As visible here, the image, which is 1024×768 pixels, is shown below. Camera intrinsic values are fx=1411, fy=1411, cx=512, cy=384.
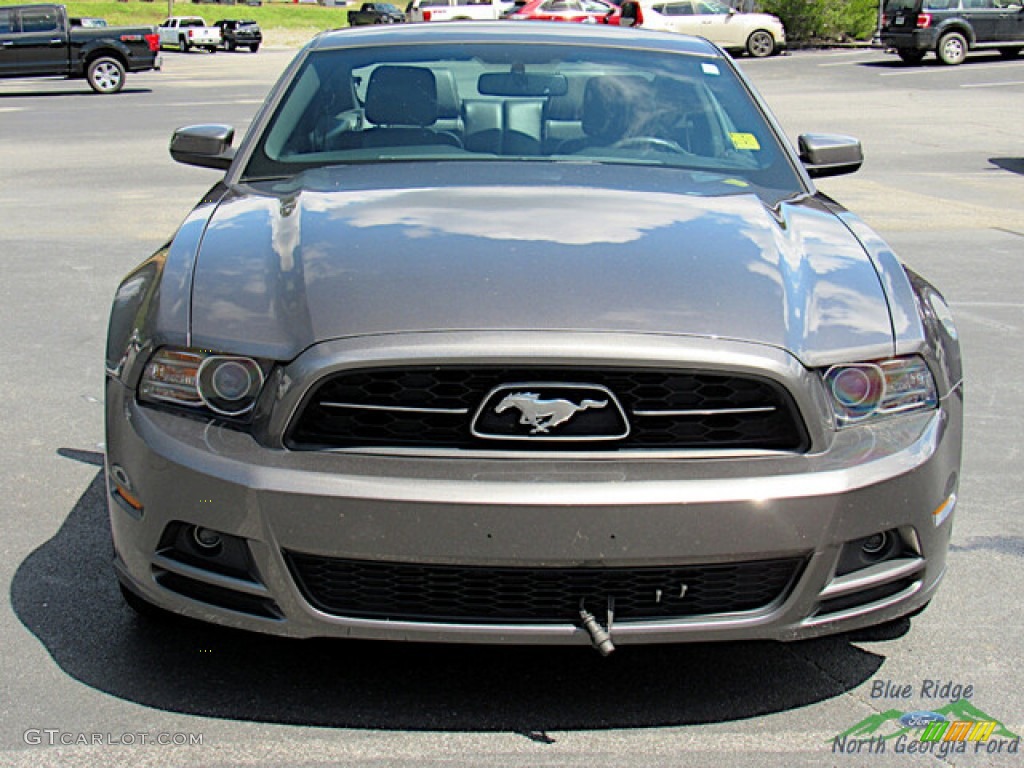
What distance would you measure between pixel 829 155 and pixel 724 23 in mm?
33913

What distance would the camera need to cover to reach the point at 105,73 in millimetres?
27766

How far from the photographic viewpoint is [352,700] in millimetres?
3252

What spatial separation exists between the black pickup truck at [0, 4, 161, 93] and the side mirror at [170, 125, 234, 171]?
24.0m

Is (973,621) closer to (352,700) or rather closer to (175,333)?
(352,700)

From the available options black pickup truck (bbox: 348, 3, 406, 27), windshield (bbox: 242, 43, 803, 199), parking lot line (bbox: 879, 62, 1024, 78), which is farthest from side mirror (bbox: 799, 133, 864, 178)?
black pickup truck (bbox: 348, 3, 406, 27)

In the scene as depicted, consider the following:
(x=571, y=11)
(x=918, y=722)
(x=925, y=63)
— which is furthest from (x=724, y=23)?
(x=918, y=722)

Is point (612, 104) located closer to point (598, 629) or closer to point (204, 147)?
point (204, 147)

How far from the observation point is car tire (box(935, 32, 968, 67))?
3238 cm

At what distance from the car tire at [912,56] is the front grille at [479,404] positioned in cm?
3141

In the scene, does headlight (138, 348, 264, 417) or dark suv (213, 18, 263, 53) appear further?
dark suv (213, 18, 263, 53)

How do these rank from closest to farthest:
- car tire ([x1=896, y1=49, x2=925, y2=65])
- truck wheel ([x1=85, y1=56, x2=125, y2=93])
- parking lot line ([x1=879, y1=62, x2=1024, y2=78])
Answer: truck wheel ([x1=85, y1=56, x2=125, y2=93])
parking lot line ([x1=879, y1=62, x2=1024, y2=78])
car tire ([x1=896, y1=49, x2=925, y2=65])

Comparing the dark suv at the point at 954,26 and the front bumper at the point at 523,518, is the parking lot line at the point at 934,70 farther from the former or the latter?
the front bumper at the point at 523,518

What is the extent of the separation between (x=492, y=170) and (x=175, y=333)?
139 centimetres

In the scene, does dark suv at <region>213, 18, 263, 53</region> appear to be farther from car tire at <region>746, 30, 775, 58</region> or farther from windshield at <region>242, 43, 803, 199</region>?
windshield at <region>242, 43, 803, 199</region>
